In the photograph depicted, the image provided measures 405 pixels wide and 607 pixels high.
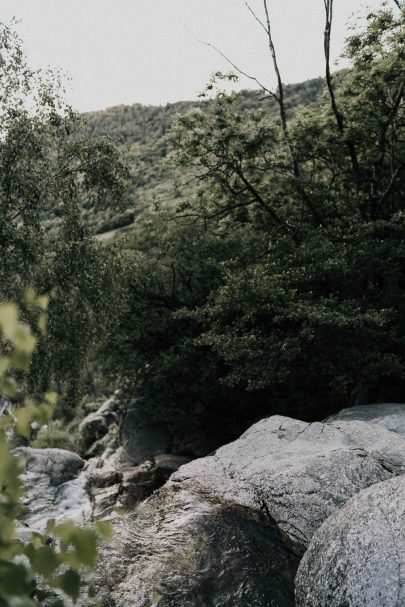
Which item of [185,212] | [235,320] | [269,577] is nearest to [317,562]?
[269,577]

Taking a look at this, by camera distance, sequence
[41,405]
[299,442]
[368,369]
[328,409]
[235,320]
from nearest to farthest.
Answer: [41,405] → [299,442] → [368,369] → [235,320] → [328,409]

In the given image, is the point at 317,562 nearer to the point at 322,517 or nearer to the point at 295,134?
the point at 322,517

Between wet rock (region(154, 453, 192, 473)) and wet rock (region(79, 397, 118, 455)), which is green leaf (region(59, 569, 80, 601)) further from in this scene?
wet rock (region(79, 397, 118, 455))

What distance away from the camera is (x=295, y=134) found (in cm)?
2131

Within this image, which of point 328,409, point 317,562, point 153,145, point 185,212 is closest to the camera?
point 317,562

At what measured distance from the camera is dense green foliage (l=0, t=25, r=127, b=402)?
14.3m

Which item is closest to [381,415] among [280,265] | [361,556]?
[280,265]

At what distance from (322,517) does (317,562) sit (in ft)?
6.81

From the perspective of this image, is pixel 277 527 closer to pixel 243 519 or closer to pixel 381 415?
pixel 243 519

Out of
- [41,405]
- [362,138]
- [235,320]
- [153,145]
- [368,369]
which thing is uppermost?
[153,145]

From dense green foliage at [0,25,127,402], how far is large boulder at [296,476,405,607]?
8.73 meters

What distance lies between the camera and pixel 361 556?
678cm

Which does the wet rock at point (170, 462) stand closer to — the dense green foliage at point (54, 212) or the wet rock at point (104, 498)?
the wet rock at point (104, 498)

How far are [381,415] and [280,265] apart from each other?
267 inches
